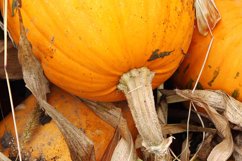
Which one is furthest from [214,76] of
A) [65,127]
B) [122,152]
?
[65,127]

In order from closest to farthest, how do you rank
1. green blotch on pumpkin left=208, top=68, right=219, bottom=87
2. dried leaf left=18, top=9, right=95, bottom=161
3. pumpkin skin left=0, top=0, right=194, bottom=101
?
pumpkin skin left=0, top=0, right=194, bottom=101 → dried leaf left=18, top=9, right=95, bottom=161 → green blotch on pumpkin left=208, top=68, right=219, bottom=87

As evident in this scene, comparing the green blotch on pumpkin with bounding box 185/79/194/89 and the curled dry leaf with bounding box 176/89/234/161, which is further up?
the green blotch on pumpkin with bounding box 185/79/194/89

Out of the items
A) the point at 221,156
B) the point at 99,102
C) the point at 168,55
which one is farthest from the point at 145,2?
the point at 221,156

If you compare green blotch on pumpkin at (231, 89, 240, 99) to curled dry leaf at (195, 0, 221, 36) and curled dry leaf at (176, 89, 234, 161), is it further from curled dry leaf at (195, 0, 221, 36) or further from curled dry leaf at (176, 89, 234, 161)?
curled dry leaf at (195, 0, 221, 36)

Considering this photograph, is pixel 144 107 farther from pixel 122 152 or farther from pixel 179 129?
pixel 179 129

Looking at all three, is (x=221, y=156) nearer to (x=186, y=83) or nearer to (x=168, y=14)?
(x=186, y=83)

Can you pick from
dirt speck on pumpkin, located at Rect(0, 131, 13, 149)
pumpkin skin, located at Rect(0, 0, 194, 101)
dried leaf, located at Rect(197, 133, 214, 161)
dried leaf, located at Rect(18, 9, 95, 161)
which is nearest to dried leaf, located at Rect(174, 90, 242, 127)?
dried leaf, located at Rect(197, 133, 214, 161)

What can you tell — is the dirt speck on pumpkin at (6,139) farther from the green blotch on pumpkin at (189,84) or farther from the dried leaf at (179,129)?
the green blotch on pumpkin at (189,84)
